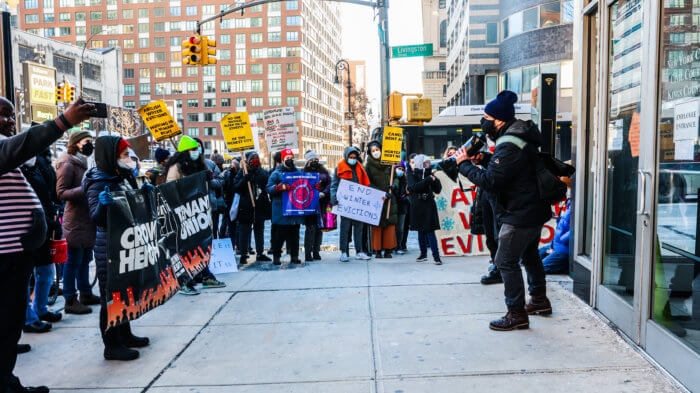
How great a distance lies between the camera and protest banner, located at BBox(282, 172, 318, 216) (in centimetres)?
879

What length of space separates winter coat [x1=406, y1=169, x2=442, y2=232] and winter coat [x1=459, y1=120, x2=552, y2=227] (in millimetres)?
3759

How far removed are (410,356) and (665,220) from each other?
225cm

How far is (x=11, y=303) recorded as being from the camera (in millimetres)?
3475

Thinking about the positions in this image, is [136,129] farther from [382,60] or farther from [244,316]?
[244,316]

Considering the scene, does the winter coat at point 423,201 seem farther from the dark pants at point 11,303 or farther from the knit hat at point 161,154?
the dark pants at point 11,303

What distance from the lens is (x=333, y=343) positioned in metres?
4.73

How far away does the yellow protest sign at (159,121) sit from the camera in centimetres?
767

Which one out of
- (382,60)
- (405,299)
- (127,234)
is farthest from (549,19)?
(127,234)

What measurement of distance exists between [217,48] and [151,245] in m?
113

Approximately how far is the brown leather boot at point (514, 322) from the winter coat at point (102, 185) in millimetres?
3449

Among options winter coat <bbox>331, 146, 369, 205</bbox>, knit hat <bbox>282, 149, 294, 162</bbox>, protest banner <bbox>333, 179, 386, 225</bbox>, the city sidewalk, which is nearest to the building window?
knit hat <bbox>282, 149, 294, 162</bbox>

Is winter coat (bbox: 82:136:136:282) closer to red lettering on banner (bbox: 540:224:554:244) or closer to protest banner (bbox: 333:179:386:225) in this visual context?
protest banner (bbox: 333:179:386:225)

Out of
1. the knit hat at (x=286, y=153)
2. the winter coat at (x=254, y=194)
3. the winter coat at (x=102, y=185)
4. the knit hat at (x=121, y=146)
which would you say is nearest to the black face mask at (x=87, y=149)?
the winter coat at (x=102, y=185)

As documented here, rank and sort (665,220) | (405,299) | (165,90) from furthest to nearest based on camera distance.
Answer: (165,90), (405,299), (665,220)
